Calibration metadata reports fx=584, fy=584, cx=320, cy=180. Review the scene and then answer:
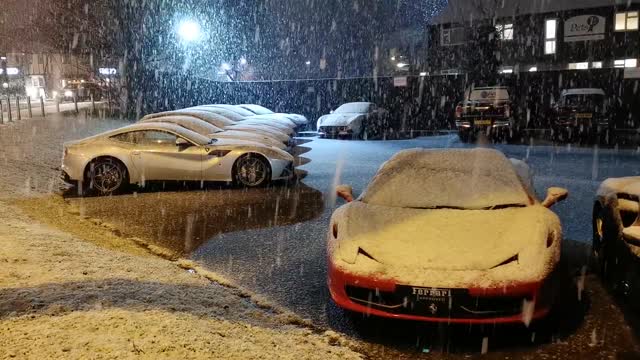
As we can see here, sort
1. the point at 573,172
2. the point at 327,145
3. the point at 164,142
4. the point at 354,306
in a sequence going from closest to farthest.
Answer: the point at 354,306
the point at 164,142
the point at 573,172
the point at 327,145

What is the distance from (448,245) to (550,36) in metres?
31.1

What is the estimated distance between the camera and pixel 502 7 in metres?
33.0

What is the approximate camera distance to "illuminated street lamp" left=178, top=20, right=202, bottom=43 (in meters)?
32.1

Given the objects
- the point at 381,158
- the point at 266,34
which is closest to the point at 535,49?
the point at 381,158

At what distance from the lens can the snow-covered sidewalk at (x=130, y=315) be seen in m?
3.72

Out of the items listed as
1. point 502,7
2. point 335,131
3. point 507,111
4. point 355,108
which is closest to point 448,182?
point 507,111

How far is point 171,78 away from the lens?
2962 cm

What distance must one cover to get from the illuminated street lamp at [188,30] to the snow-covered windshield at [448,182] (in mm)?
28620

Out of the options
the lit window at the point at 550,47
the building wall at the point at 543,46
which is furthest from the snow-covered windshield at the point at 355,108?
the lit window at the point at 550,47

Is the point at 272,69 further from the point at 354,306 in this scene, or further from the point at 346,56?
the point at 354,306

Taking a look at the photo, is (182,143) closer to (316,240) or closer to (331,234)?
(316,240)

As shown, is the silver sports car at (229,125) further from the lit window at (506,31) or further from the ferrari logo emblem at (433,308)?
the lit window at (506,31)

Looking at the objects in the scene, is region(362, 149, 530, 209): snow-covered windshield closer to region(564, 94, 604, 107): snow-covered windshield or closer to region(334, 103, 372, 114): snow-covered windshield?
region(564, 94, 604, 107): snow-covered windshield

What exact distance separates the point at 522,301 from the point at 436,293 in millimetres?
600
